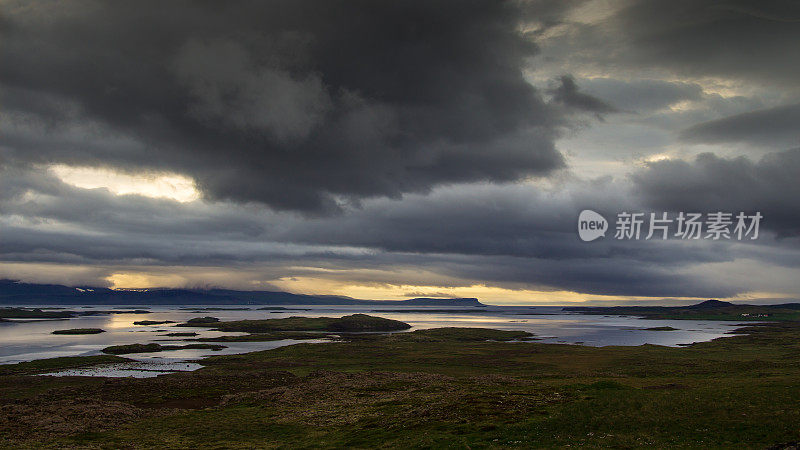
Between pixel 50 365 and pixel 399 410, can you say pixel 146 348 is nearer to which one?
pixel 50 365

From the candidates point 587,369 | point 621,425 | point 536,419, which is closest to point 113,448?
point 536,419

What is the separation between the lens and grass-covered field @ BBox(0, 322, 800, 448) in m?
40.6

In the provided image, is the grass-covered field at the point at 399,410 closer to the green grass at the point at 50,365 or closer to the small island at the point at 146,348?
the green grass at the point at 50,365

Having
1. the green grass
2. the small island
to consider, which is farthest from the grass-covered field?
the small island

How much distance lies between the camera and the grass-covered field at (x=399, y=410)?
133 feet

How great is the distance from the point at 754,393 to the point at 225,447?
54.0 meters

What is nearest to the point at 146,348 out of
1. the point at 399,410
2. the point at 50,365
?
the point at 50,365

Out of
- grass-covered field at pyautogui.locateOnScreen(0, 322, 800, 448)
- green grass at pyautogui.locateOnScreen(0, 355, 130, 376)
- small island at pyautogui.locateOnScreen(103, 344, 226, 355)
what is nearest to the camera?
grass-covered field at pyautogui.locateOnScreen(0, 322, 800, 448)

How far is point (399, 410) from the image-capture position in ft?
182

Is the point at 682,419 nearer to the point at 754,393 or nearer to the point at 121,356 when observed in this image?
the point at 754,393

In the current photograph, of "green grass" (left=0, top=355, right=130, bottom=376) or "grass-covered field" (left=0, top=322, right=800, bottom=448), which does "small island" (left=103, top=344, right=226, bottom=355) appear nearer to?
"green grass" (left=0, top=355, right=130, bottom=376)

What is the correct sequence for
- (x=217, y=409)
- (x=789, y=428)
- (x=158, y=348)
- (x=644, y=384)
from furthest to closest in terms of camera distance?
(x=158, y=348) → (x=644, y=384) → (x=217, y=409) → (x=789, y=428)

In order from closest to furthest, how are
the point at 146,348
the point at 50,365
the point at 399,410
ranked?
the point at 399,410, the point at 50,365, the point at 146,348

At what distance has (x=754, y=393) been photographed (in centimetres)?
4944
